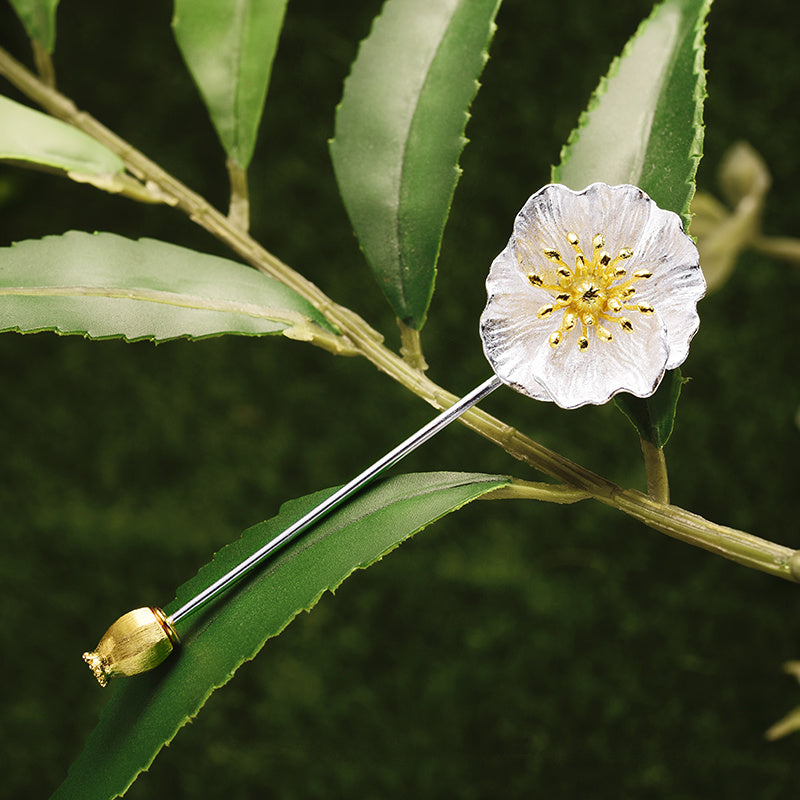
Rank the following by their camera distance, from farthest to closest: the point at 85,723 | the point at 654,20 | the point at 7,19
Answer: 1. the point at 85,723
2. the point at 7,19
3. the point at 654,20

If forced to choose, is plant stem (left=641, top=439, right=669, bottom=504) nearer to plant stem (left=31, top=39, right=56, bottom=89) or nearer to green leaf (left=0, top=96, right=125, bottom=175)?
green leaf (left=0, top=96, right=125, bottom=175)

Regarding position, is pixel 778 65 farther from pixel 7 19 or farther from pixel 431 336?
pixel 7 19

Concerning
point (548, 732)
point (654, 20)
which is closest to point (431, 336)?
point (548, 732)

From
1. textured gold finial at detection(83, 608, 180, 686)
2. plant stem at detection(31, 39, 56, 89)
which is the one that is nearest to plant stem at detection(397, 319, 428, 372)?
textured gold finial at detection(83, 608, 180, 686)

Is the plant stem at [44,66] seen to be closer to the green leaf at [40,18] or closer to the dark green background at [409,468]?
the green leaf at [40,18]

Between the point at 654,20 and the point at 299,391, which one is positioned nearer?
the point at 654,20

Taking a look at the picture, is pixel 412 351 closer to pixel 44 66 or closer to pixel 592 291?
pixel 592 291

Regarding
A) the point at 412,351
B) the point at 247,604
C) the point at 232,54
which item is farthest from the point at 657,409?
the point at 232,54
